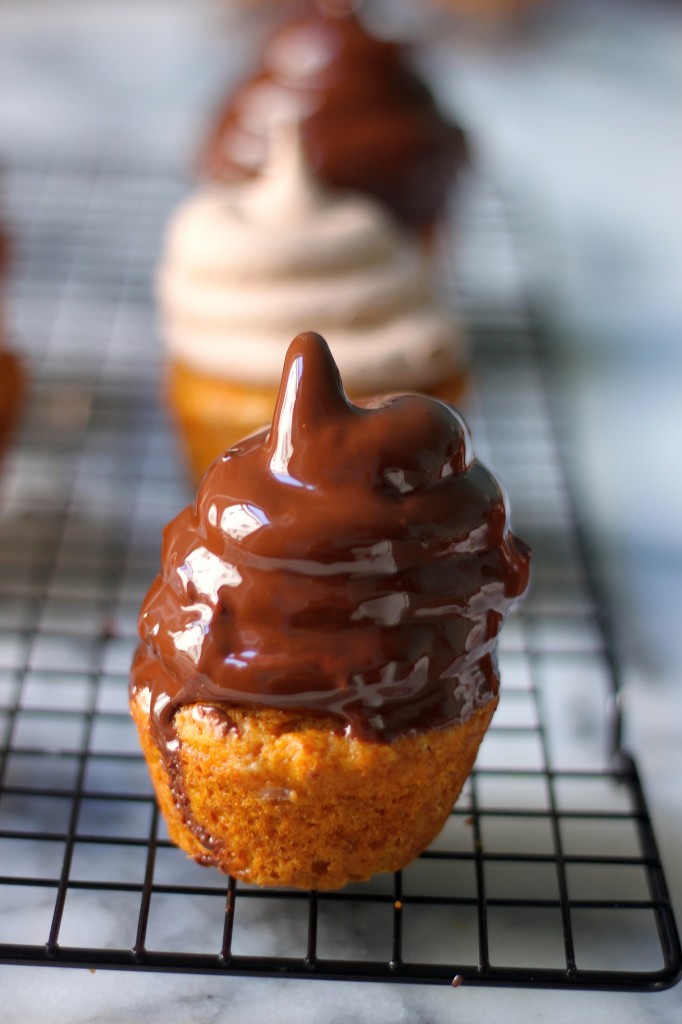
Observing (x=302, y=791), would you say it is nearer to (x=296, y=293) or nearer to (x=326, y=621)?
(x=326, y=621)

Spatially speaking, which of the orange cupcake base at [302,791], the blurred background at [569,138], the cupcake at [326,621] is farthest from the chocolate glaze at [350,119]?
the orange cupcake base at [302,791]

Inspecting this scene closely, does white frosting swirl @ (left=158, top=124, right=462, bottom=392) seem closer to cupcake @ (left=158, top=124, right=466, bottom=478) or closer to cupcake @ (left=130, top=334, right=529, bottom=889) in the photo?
cupcake @ (left=158, top=124, right=466, bottom=478)

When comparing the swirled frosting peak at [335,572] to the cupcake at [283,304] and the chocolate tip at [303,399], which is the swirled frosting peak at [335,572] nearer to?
the chocolate tip at [303,399]

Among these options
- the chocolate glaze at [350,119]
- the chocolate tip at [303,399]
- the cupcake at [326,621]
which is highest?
the chocolate tip at [303,399]

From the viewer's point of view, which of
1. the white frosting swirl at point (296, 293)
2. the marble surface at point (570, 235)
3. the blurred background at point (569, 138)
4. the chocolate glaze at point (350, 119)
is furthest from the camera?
the chocolate glaze at point (350, 119)

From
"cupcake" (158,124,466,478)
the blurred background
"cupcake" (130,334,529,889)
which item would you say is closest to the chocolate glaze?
the blurred background

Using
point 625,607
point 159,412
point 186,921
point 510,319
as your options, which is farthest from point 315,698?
point 510,319

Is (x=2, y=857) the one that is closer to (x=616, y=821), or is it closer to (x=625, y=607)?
(x=616, y=821)

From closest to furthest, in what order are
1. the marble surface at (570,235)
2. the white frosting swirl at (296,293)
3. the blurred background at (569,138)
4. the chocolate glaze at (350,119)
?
the marble surface at (570,235) < the white frosting swirl at (296,293) < the blurred background at (569,138) < the chocolate glaze at (350,119)
